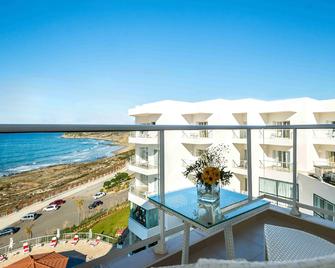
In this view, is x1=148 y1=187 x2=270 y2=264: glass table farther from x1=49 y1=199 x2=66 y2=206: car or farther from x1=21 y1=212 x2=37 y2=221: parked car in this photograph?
x1=21 y1=212 x2=37 y2=221: parked car

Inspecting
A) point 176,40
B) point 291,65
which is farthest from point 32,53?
point 291,65

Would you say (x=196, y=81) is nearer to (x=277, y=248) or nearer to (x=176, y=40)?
(x=176, y=40)

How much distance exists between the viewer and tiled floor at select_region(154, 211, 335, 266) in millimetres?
1937

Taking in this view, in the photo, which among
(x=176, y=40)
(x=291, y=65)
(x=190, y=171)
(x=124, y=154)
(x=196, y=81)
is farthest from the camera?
(x=196, y=81)

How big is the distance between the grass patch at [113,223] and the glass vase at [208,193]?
23.0 inches

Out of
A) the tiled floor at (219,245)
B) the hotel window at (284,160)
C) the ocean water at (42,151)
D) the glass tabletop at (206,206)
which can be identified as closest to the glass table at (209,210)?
the glass tabletop at (206,206)

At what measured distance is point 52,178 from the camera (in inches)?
51.5

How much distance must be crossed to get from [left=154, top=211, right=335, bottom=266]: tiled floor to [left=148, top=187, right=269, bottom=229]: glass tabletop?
0.49 m

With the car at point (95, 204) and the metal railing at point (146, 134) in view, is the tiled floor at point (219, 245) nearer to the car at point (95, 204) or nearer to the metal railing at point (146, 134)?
the car at point (95, 204)

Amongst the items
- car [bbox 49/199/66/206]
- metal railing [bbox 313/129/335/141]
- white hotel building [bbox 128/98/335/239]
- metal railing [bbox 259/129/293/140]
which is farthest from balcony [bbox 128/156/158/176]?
metal railing [bbox 313/129/335/141]

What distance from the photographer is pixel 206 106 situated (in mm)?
15516

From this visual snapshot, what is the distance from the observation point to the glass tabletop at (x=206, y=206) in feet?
4.78

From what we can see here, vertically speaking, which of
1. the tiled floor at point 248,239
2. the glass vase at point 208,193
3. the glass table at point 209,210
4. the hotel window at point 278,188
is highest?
the glass vase at point 208,193

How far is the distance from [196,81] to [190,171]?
83.6 ft
